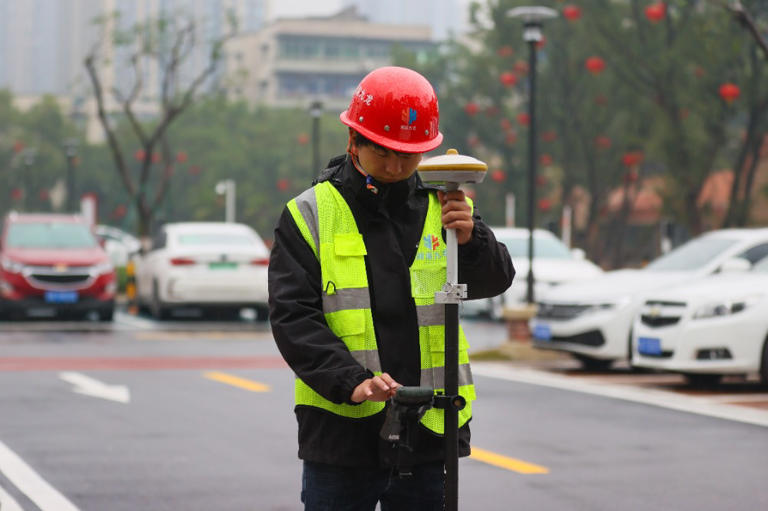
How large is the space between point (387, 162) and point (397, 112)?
0.40 ft

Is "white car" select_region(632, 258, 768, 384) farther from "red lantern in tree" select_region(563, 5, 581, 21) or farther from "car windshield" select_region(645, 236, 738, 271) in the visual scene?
"red lantern in tree" select_region(563, 5, 581, 21)

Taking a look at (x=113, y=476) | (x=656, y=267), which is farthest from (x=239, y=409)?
(x=656, y=267)

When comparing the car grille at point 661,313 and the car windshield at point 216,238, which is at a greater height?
the car grille at point 661,313

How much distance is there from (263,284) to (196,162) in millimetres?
50972

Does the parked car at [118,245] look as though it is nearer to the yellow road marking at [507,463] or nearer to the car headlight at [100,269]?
the car headlight at [100,269]

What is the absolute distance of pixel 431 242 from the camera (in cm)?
348

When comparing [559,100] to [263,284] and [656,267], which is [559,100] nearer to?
[263,284]

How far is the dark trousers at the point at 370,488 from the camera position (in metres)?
3.48

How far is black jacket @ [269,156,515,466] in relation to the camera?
11.1 feet

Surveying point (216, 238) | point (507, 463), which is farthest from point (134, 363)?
point (507, 463)

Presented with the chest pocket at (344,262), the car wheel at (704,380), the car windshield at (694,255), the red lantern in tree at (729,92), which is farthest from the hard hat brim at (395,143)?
the red lantern in tree at (729,92)

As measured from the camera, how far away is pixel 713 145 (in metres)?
29.1

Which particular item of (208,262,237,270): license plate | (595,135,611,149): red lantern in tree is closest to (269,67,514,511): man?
(208,262,237,270): license plate

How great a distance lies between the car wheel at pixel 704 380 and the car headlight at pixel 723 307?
36.9 inches
